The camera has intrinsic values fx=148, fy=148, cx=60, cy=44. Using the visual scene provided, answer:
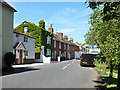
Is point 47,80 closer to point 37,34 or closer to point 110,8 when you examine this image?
point 110,8

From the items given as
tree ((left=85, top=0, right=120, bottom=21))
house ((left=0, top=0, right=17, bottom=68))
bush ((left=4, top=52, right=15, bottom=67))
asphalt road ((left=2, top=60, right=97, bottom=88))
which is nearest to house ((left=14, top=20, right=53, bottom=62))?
house ((left=0, top=0, right=17, bottom=68))

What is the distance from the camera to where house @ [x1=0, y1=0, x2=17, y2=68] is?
15.5m

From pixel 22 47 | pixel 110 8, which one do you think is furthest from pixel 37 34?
pixel 110 8

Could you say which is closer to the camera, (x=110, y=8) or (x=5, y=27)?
(x=110, y=8)

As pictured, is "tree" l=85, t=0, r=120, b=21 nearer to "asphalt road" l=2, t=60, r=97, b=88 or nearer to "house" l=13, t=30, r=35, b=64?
"asphalt road" l=2, t=60, r=97, b=88

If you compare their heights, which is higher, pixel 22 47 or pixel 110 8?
pixel 110 8

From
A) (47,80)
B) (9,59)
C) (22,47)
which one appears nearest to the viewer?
(47,80)

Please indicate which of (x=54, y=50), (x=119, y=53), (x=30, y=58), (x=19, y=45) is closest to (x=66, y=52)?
(x=54, y=50)

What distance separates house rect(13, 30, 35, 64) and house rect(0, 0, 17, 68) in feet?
28.7

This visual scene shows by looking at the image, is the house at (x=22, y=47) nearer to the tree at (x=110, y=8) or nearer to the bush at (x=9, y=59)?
the bush at (x=9, y=59)

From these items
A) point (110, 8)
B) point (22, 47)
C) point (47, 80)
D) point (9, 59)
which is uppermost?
point (110, 8)

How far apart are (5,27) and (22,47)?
459 inches

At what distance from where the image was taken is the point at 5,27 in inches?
632

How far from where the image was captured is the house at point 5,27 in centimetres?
1547
